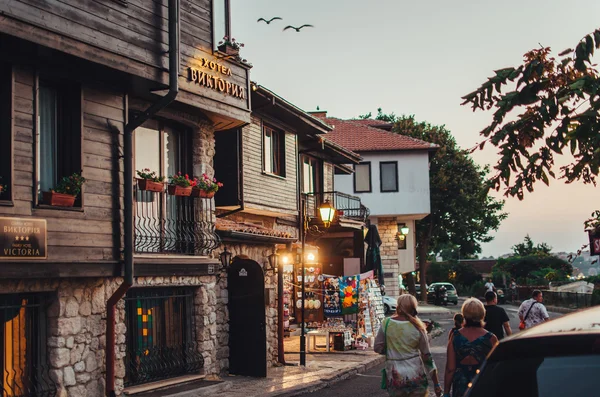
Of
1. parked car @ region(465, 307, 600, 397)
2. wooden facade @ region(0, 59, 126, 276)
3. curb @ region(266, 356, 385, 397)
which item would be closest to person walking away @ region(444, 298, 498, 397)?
parked car @ region(465, 307, 600, 397)

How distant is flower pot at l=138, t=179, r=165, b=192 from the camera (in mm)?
13625

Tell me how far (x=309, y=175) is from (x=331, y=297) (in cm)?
680

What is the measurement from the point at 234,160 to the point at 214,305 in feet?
12.3

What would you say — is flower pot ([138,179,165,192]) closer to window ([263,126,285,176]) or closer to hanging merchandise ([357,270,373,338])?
window ([263,126,285,176])

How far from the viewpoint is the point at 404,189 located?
4397cm

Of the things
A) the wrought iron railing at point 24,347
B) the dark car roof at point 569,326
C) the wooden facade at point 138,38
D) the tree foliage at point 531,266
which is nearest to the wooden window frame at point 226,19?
the wooden facade at point 138,38

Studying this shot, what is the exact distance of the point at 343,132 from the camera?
46.8 m

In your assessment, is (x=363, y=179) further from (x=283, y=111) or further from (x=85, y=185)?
(x=85, y=185)

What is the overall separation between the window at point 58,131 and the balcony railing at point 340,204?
1546cm

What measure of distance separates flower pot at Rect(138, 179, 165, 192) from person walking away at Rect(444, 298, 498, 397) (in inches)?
273

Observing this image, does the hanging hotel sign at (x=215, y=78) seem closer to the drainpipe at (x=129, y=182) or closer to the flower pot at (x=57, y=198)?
the drainpipe at (x=129, y=182)

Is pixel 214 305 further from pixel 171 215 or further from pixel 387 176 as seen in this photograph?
pixel 387 176

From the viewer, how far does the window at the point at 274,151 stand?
21902mm

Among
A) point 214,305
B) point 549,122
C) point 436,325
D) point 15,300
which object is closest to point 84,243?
point 15,300
